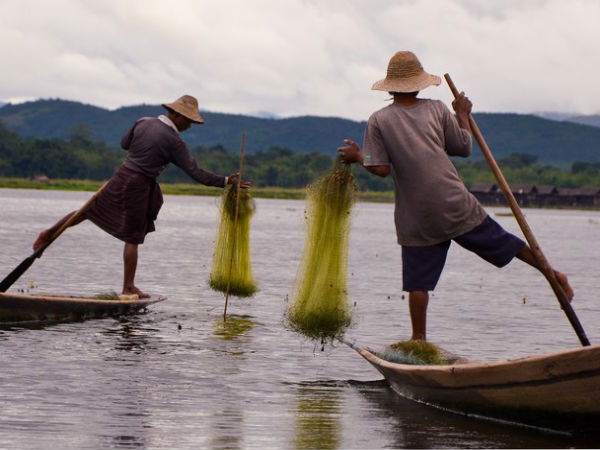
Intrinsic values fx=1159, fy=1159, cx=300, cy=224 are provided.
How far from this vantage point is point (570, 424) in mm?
6324

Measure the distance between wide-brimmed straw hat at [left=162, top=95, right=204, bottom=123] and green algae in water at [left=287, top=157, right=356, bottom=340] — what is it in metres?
2.74

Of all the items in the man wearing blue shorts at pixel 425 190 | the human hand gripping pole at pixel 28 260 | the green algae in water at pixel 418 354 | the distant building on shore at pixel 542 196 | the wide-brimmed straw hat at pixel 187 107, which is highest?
the distant building on shore at pixel 542 196

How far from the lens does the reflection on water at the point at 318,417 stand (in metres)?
6.14

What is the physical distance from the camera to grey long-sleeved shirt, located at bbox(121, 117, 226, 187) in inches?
434

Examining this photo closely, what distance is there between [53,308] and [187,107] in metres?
2.31

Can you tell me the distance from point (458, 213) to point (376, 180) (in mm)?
169580

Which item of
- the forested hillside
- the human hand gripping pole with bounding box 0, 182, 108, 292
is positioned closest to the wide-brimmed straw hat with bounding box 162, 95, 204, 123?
the human hand gripping pole with bounding box 0, 182, 108, 292

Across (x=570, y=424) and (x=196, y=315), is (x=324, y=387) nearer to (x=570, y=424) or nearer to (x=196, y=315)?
(x=570, y=424)

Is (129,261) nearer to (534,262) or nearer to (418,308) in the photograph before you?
(418,308)

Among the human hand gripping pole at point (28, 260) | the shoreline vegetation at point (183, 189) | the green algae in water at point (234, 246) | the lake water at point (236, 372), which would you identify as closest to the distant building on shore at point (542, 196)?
the shoreline vegetation at point (183, 189)

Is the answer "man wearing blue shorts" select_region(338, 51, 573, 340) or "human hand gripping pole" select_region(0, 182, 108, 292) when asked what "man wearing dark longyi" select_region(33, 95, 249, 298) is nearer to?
"human hand gripping pole" select_region(0, 182, 108, 292)

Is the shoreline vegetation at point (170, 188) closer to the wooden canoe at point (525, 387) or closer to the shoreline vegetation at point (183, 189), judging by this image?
the shoreline vegetation at point (183, 189)

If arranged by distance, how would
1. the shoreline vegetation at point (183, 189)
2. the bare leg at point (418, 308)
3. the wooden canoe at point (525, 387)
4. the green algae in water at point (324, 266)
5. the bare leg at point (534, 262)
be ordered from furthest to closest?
1. the shoreline vegetation at point (183, 189)
2. the green algae in water at point (324, 266)
3. the bare leg at point (418, 308)
4. the bare leg at point (534, 262)
5. the wooden canoe at point (525, 387)

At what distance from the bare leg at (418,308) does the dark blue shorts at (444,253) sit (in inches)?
1.9
